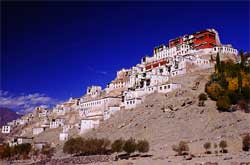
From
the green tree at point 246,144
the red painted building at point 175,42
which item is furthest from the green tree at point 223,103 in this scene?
the red painted building at point 175,42

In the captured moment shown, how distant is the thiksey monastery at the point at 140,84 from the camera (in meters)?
48.1

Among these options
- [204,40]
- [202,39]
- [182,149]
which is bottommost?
[182,149]

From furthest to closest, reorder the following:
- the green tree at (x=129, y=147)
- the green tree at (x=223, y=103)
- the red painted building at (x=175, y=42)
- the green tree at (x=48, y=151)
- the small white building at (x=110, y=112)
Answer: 1. the red painted building at (x=175, y=42)
2. the small white building at (x=110, y=112)
3. the green tree at (x=48, y=151)
4. the green tree at (x=223, y=103)
5. the green tree at (x=129, y=147)

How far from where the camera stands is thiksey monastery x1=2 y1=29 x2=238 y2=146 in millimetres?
48125

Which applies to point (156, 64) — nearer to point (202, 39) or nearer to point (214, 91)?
point (202, 39)

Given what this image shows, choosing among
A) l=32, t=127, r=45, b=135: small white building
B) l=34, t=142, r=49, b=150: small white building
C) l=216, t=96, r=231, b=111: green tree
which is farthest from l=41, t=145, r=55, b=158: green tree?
l=216, t=96, r=231, b=111: green tree

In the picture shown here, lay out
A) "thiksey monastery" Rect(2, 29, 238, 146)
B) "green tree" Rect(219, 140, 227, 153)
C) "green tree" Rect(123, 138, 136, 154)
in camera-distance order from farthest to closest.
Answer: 1. "thiksey monastery" Rect(2, 29, 238, 146)
2. "green tree" Rect(123, 138, 136, 154)
3. "green tree" Rect(219, 140, 227, 153)

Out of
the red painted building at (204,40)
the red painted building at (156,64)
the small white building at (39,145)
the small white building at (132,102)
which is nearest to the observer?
the small white building at (132,102)

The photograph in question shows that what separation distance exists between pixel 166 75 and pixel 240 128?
20072 mm

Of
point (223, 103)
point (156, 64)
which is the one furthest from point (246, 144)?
point (156, 64)

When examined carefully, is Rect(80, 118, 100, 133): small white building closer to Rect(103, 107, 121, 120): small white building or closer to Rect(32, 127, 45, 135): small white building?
Rect(103, 107, 121, 120): small white building

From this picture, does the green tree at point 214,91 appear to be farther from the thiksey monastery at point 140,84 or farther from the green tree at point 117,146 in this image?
the green tree at point 117,146

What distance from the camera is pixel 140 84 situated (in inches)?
2090

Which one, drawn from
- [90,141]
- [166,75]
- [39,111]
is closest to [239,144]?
[90,141]
